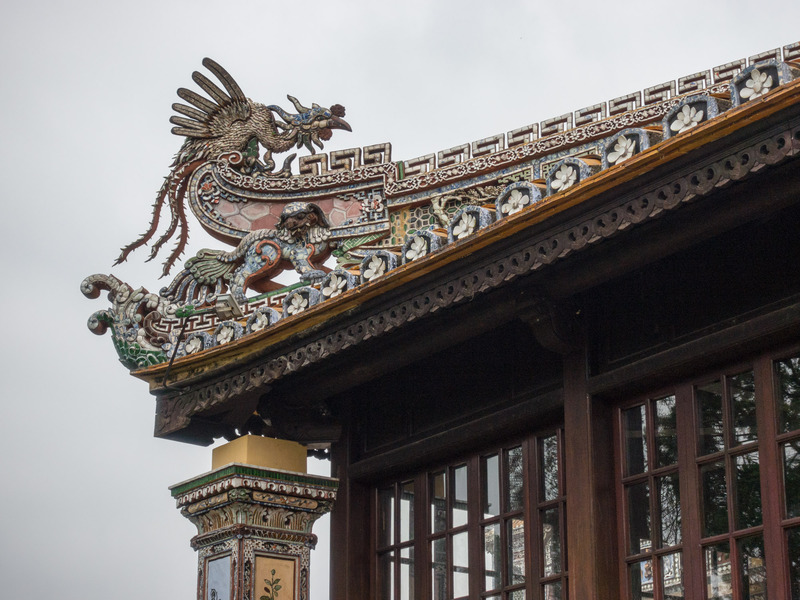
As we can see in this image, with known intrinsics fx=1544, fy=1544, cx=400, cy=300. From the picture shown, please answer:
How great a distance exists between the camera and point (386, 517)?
9328 millimetres

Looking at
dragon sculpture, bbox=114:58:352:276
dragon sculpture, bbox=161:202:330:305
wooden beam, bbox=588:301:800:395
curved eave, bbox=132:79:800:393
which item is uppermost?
dragon sculpture, bbox=114:58:352:276

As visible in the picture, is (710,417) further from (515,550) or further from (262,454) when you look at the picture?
(262,454)

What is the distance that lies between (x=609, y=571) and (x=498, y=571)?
2.99ft

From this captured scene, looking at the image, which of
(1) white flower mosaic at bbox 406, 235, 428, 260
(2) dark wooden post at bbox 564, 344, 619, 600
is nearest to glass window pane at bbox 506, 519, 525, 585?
(2) dark wooden post at bbox 564, 344, 619, 600

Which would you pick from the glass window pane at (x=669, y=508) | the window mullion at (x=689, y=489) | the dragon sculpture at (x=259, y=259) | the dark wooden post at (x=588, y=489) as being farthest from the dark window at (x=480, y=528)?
the dragon sculpture at (x=259, y=259)

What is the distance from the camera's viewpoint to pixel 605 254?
7555 millimetres

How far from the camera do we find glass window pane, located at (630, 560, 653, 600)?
7.47 m

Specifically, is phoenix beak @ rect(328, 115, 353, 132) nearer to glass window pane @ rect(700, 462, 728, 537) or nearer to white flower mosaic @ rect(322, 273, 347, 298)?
white flower mosaic @ rect(322, 273, 347, 298)

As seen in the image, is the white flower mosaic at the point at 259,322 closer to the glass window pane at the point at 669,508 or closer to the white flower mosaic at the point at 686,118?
the glass window pane at the point at 669,508

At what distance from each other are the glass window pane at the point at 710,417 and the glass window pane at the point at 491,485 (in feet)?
4.85

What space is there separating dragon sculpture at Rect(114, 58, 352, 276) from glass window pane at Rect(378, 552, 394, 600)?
8.16 ft

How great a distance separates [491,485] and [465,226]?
64.9 inches

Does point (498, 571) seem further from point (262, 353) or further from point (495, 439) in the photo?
point (262, 353)

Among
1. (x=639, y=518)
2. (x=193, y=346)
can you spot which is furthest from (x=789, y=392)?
(x=193, y=346)
